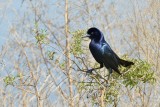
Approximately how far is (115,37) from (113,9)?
40 cm

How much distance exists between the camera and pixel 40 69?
175 inches

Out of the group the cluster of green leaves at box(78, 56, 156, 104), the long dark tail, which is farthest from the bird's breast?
the cluster of green leaves at box(78, 56, 156, 104)

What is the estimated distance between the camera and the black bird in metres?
2.82

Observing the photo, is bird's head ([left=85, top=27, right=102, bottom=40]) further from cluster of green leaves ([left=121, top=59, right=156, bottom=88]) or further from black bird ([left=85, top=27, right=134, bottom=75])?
cluster of green leaves ([left=121, top=59, right=156, bottom=88])

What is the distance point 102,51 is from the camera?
2967 mm

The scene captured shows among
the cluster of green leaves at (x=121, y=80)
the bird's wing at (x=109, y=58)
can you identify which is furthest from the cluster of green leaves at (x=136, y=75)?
the bird's wing at (x=109, y=58)

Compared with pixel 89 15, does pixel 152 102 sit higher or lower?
lower

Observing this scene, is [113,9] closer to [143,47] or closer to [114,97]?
[143,47]

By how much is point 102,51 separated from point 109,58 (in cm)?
11

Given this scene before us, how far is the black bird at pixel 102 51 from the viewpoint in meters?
2.82

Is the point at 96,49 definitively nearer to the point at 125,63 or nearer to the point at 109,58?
the point at 109,58

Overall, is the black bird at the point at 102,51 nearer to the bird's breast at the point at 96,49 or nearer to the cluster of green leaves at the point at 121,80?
the bird's breast at the point at 96,49

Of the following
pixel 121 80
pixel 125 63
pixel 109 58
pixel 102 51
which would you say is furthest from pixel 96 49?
pixel 121 80

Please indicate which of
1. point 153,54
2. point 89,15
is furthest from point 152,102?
point 89,15
